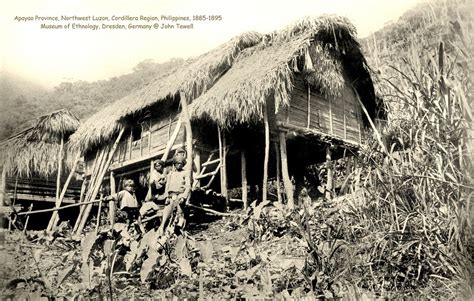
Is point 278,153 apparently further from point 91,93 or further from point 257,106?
point 91,93

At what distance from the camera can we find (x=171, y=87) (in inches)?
312

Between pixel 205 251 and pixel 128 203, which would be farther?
pixel 128 203

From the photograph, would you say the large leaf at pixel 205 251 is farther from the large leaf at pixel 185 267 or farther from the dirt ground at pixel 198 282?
the large leaf at pixel 185 267

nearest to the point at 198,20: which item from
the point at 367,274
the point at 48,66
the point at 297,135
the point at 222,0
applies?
the point at 222,0

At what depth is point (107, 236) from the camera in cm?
309

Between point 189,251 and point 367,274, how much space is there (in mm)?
1244

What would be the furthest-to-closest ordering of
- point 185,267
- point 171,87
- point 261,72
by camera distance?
point 171,87 → point 261,72 → point 185,267

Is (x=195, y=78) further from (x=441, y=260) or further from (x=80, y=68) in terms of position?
(x=441, y=260)

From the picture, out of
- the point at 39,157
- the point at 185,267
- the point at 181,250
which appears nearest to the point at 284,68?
the point at 181,250

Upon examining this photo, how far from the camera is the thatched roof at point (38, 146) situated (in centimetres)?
991

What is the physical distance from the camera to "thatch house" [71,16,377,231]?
6.40m

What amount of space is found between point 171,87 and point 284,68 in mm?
2527

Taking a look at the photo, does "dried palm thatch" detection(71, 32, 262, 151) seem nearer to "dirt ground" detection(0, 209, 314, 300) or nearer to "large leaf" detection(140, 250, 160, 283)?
"dirt ground" detection(0, 209, 314, 300)

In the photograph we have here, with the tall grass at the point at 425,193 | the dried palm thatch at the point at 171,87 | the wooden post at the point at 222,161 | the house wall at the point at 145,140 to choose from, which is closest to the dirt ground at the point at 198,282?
the tall grass at the point at 425,193
